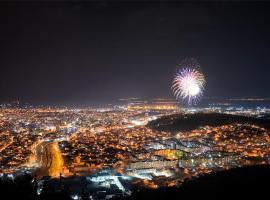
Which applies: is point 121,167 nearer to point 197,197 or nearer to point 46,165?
point 46,165

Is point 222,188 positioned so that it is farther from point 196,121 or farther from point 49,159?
point 196,121

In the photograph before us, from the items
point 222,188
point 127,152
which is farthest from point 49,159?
point 222,188

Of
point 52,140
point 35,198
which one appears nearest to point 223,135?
point 52,140

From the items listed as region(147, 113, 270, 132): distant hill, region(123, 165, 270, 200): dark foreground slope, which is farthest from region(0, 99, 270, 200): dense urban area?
region(123, 165, 270, 200): dark foreground slope

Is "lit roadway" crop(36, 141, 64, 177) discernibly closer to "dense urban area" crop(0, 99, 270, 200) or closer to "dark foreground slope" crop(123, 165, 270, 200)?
"dense urban area" crop(0, 99, 270, 200)

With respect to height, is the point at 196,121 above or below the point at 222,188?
above

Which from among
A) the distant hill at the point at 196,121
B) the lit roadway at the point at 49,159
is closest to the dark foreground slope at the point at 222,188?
the lit roadway at the point at 49,159
